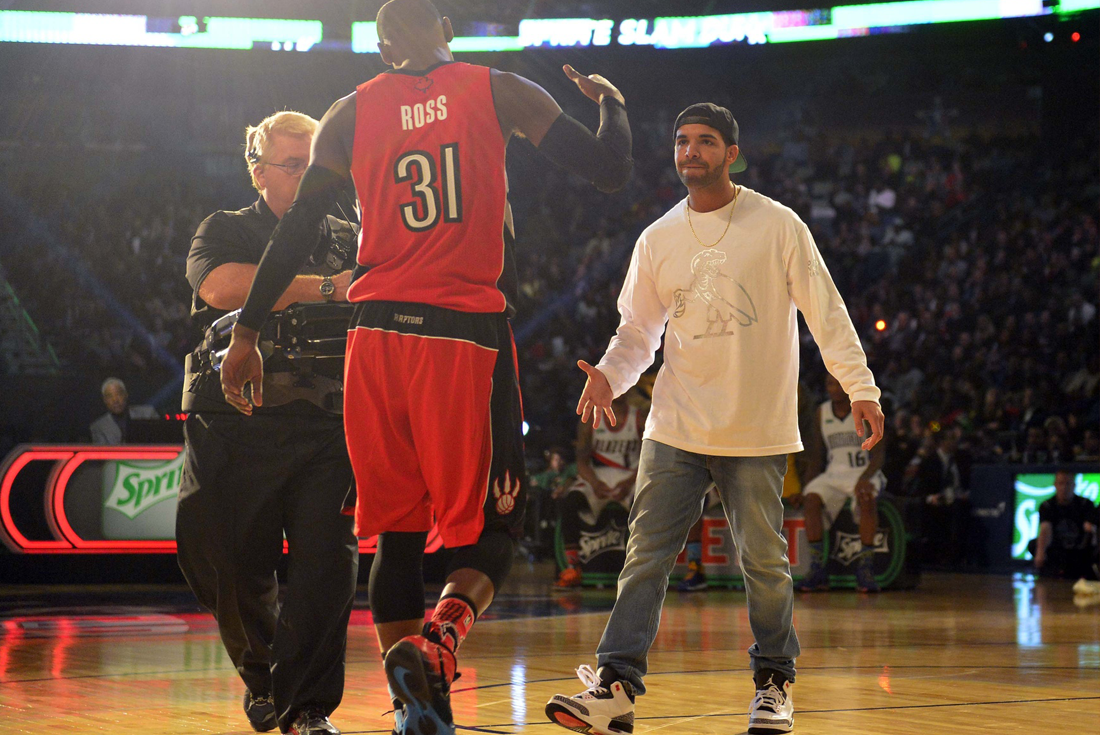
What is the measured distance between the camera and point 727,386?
4246 mm

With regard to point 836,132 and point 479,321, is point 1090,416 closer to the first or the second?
point 836,132

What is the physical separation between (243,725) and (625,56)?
22558 mm

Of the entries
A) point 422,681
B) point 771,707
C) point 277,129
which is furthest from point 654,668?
point 422,681

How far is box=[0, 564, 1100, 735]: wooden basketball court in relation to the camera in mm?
4352

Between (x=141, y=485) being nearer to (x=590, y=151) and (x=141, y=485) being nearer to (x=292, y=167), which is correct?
(x=292, y=167)

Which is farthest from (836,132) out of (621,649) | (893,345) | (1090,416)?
(621,649)

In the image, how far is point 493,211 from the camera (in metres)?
3.16

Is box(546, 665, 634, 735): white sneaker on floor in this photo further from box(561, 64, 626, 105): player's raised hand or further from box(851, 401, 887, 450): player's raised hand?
box(561, 64, 626, 105): player's raised hand

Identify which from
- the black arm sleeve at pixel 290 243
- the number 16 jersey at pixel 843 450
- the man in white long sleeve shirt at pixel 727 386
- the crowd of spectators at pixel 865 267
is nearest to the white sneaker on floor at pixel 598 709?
the man in white long sleeve shirt at pixel 727 386

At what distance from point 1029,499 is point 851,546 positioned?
150 inches

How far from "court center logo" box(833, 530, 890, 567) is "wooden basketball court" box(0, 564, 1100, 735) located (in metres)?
1.27

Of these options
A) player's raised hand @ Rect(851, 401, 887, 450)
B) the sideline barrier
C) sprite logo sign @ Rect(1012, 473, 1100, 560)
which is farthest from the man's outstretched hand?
sprite logo sign @ Rect(1012, 473, 1100, 560)

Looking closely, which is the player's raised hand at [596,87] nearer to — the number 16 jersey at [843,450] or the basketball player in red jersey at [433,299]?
the basketball player in red jersey at [433,299]

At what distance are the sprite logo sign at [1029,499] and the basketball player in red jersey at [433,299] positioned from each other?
1180 cm
